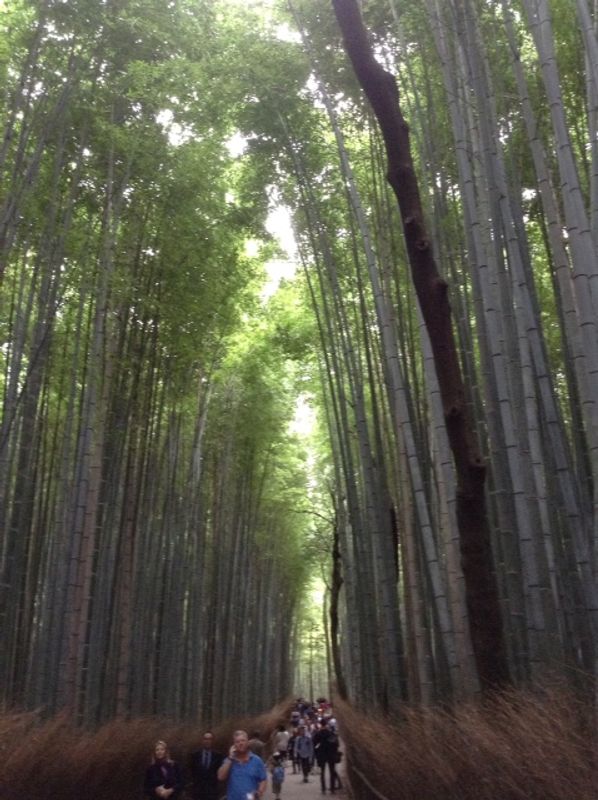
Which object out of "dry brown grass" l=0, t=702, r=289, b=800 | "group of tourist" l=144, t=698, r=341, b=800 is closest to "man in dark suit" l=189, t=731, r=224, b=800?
"group of tourist" l=144, t=698, r=341, b=800

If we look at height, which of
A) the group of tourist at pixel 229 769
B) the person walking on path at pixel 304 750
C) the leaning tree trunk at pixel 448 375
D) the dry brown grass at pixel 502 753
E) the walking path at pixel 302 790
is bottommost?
the walking path at pixel 302 790

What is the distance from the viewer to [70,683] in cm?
504

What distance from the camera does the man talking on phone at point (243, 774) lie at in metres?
3.90

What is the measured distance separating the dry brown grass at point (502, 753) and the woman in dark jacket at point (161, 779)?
5.36ft

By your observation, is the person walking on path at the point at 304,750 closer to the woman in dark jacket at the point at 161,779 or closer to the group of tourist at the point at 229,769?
the group of tourist at the point at 229,769

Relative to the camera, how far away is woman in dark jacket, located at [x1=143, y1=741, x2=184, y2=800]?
426cm

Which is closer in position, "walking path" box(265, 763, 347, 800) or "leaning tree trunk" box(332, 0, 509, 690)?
"leaning tree trunk" box(332, 0, 509, 690)

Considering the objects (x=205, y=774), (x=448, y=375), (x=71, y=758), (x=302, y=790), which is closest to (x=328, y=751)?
(x=302, y=790)

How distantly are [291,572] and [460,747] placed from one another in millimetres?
16904

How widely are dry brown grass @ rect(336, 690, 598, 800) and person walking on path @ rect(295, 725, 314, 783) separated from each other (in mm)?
7317

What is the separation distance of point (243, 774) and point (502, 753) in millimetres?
2338

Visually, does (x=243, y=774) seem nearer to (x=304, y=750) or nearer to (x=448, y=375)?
(x=448, y=375)

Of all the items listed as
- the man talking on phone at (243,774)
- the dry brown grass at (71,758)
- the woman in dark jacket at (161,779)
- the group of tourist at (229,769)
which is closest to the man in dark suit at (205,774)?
the group of tourist at (229,769)

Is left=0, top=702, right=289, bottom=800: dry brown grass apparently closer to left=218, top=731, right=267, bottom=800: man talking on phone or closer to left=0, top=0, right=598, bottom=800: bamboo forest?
left=0, top=0, right=598, bottom=800: bamboo forest
